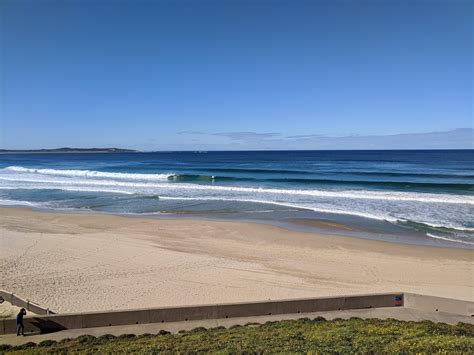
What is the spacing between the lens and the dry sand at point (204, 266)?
9539 mm

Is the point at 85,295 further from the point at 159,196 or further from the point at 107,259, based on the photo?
the point at 159,196

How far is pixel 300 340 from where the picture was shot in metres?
6.02

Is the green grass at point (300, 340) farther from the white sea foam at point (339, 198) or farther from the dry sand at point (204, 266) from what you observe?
the white sea foam at point (339, 198)

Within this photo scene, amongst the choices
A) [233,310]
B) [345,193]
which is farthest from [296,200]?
[233,310]

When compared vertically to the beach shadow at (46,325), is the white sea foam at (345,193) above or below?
above

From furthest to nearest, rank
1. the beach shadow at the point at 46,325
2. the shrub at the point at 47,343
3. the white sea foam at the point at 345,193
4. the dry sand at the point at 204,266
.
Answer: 1. the white sea foam at the point at 345,193
2. the dry sand at the point at 204,266
3. the beach shadow at the point at 46,325
4. the shrub at the point at 47,343

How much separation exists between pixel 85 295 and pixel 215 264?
4.34m

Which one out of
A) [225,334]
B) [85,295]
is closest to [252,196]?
[85,295]

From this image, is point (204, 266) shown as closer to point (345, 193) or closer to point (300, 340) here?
point (300, 340)

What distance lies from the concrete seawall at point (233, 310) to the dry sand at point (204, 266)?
1290 mm

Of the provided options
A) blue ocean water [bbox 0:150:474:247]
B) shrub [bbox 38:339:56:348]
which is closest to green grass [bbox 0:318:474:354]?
shrub [bbox 38:339:56:348]

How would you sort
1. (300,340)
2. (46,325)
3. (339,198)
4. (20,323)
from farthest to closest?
(339,198)
(46,325)
(20,323)
(300,340)

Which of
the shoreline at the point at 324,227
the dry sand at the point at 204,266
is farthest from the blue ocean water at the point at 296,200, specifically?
the dry sand at the point at 204,266

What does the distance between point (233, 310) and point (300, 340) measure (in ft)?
7.15
